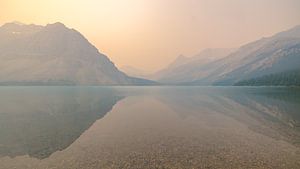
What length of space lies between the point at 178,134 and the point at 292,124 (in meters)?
33.5

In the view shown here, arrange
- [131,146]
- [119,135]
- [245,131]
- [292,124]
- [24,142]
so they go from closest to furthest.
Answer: [131,146] < [24,142] < [119,135] < [245,131] < [292,124]

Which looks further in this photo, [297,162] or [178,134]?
[178,134]

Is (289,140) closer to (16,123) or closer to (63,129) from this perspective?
(63,129)

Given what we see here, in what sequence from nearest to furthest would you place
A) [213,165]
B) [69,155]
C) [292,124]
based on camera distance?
[213,165], [69,155], [292,124]

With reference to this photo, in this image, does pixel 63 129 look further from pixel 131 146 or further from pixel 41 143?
pixel 131 146

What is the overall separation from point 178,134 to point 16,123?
44.2m

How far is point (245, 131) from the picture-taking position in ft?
211

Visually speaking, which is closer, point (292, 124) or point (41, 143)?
point (41, 143)

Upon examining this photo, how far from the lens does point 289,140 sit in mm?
53344

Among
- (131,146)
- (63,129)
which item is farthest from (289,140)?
(63,129)

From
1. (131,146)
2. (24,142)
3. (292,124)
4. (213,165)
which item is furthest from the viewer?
(292,124)

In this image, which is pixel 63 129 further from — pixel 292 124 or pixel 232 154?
pixel 292 124

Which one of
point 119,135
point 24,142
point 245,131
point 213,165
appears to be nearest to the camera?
point 213,165

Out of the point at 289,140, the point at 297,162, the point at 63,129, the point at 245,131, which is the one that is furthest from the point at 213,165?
the point at 63,129
